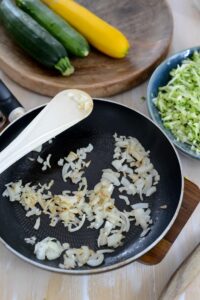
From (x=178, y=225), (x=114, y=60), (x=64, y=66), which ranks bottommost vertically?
(x=178, y=225)

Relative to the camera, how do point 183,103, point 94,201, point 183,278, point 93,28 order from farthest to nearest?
1. point 93,28
2. point 183,103
3. point 94,201
4. point 183,278

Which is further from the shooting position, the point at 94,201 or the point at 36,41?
the point at 36,41

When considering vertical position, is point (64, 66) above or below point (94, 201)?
Answer: above

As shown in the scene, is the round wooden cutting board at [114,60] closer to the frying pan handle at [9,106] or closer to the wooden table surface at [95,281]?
the frying pan handle at [9,106]

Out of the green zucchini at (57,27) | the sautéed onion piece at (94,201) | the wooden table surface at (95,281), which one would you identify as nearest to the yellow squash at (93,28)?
the green zucchini at (57,27)

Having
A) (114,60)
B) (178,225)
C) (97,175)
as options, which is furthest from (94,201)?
(114,60)

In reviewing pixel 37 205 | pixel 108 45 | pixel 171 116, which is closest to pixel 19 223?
pixel 37 205

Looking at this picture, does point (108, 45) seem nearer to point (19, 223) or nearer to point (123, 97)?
point (123, 97)

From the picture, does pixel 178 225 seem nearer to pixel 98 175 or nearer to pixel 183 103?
pixel 98 175
